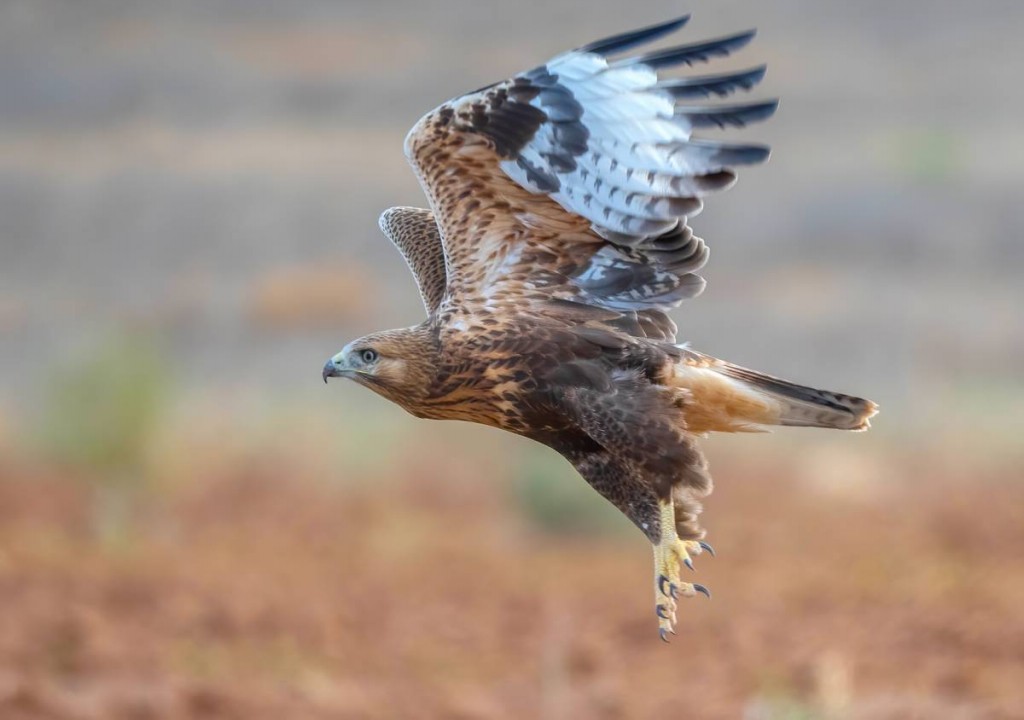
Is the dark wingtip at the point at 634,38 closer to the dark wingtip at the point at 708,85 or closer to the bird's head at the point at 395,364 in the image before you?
the dark wingtip at the point at 708,85

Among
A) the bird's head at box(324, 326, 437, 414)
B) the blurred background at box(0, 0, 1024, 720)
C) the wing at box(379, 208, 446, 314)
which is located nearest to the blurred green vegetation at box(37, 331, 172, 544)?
the blurred background at box(0, 0, 1024, 720)

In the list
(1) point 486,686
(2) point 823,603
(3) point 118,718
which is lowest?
(3) point 118,718

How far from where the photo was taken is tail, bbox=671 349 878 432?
5766 mm

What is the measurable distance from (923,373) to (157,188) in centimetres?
1198

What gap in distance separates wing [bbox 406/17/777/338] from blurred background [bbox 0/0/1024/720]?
15.4ft

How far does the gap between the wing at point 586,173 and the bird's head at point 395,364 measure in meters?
0.25

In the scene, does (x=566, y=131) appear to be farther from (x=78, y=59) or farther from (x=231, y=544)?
(x=78, y=59)

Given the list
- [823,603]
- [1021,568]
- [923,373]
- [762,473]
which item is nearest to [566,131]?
[823,603]


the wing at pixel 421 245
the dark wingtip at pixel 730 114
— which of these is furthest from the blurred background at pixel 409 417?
the dark wingtip at pixel 730 114

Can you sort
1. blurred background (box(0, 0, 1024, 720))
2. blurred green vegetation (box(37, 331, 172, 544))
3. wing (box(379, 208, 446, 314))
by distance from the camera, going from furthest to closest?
blurred green vegetation (box(37, 331, 172, 544)) → blurred background (box(0, 0, 1024, 720)) → wing (box(379, 208, 446, 314))

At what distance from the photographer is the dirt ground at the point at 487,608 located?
1128cm

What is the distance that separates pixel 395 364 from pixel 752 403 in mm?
1243

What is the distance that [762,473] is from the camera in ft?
71.7

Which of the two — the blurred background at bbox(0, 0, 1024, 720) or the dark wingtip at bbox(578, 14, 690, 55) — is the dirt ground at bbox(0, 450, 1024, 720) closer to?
the blurred background at bbox(0, 0, 1024, 720)
